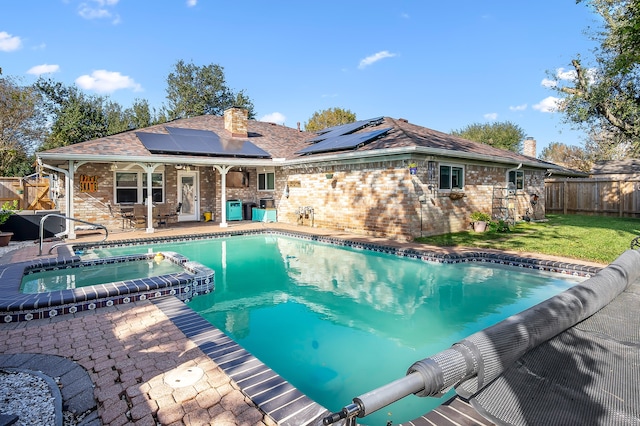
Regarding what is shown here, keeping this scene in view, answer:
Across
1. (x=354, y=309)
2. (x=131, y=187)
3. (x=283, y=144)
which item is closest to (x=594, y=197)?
(x=283, y=144)

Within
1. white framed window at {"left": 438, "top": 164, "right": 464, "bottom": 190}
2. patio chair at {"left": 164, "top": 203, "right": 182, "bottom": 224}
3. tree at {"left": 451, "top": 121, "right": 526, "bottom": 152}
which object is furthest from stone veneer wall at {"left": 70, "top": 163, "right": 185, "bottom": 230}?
tree at {"left": 451, "top": 121, "right": 526, "bottom": 152}

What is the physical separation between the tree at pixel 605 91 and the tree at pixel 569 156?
17.1 metres

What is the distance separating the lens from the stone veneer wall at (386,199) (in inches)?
451

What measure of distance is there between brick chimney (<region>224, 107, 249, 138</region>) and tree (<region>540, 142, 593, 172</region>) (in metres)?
29.3

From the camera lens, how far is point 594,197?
66.1 feet

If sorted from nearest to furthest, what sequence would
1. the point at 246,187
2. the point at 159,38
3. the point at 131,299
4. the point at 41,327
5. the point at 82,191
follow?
the point at 41,327 < the point at 131,299 < the point at 82,191 < the point at 246,187 < the point at 159,38

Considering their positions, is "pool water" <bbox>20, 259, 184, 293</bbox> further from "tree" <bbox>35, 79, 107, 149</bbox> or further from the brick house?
"tree" <bbox>35, 79, 107, 149</bbox>

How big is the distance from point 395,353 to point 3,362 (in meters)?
4.09

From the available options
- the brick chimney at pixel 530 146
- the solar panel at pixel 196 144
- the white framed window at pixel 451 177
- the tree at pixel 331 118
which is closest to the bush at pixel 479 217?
the white framed window at pixel 451 177

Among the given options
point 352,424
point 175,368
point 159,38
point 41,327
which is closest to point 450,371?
point 352,424

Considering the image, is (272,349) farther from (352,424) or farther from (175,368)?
(352,424)

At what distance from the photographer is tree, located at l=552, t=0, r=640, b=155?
15.4 m

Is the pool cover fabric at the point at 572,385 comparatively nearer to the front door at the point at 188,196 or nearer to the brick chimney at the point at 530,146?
the front door at the point at 188,196

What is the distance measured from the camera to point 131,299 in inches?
210
